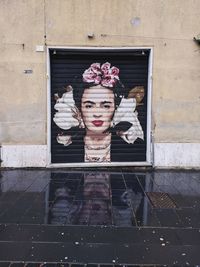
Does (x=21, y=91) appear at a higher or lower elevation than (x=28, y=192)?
higher

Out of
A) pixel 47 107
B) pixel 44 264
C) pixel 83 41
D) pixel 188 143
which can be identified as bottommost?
pixel 44 264

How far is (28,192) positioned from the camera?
7.00 m

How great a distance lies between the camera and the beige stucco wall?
28.9 ft

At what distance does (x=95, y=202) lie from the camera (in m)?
6.34

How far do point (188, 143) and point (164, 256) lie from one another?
520 cm

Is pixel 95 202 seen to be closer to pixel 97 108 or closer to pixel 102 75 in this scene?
pixel 97 108

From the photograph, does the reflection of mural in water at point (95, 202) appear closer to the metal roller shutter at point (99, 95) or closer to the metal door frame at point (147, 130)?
Result: the metal door frame at point (147, 130)

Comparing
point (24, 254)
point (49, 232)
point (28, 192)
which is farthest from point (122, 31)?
point (24, 254)

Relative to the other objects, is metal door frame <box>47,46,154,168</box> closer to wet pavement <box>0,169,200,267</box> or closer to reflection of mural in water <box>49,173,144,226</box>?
wet pavement <box>0,169,200,267</box>

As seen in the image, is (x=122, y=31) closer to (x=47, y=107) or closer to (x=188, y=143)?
(x=47, y=107)

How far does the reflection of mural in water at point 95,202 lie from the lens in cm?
548

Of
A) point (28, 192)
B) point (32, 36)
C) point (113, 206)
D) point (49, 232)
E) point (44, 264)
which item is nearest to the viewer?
point (44, 264)

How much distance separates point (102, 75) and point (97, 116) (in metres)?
1.03

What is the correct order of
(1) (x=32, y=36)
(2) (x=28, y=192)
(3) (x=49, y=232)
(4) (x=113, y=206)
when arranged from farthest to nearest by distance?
(1) (x=32, y=36), (2) (x=28, y=192), (4) (x=113, y=206), (3) (x=49, y=232)
